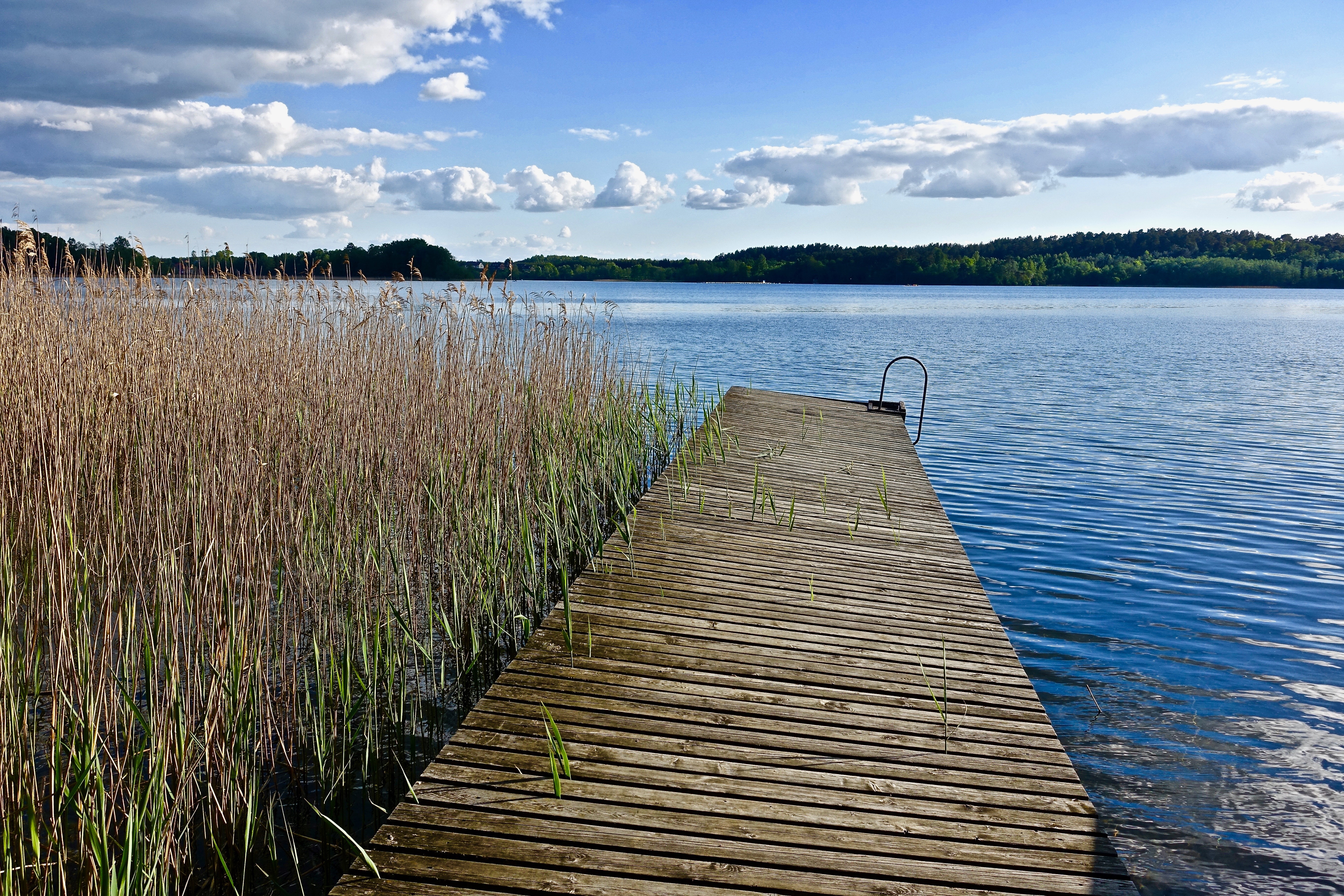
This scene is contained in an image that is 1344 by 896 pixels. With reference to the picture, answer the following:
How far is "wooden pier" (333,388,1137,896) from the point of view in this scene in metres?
1.98

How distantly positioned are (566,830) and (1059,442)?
31.5 ft

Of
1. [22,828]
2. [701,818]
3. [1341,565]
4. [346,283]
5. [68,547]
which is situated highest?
[346,283]

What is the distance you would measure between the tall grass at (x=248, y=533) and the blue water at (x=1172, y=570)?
8.34ft

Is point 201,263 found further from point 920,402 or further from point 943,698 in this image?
point 920,402

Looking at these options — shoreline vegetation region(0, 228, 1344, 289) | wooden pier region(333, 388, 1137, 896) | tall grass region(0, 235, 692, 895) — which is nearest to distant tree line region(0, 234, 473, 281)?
tall grass region(0, 235, 692, 895)

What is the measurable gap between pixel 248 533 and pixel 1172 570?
19.3 ft

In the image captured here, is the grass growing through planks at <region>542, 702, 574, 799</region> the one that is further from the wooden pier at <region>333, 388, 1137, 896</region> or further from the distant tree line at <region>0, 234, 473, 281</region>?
the distant tree line at <region>0, 234, 473, 281</region>

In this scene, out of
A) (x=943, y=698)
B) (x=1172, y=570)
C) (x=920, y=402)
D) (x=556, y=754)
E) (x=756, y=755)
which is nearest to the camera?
(x=556, y=754)

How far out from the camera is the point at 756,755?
8.11ft

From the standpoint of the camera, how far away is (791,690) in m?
2.90

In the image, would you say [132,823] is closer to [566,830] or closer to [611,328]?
[566,830]

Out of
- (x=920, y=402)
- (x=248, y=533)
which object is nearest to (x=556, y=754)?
(x=248, y=533)

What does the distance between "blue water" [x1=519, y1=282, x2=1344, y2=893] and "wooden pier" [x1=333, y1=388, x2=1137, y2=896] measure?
2.45 ft

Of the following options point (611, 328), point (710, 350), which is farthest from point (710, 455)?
point (611, 328)
